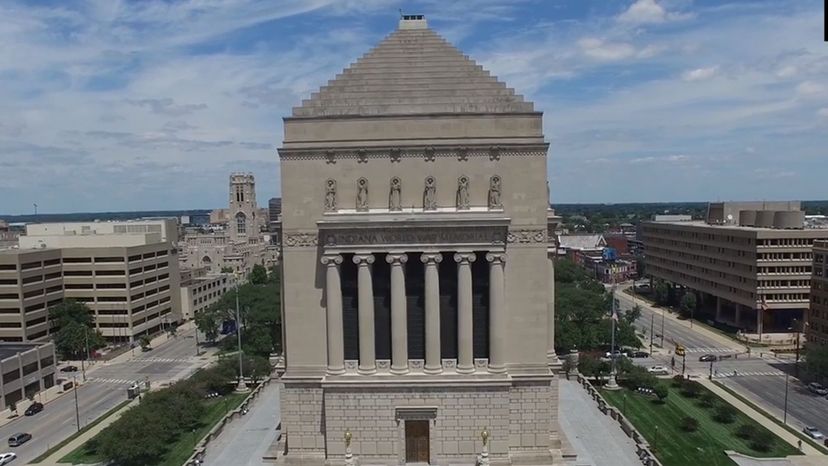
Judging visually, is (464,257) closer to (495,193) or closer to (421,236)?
(421,236)

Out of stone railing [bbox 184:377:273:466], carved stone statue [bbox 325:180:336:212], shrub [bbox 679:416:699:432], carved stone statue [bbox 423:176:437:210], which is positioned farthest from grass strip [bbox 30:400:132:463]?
shrub [bbox 679:416:699:432]

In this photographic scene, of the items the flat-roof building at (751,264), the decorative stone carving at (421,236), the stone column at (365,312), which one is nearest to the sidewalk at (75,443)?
the stone column at (365,312)

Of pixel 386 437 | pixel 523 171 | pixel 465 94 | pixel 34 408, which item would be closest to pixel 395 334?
pixel 386 437

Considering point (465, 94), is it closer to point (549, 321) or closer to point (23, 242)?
point (549, 321)

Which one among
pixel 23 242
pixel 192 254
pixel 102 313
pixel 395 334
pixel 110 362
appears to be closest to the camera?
pixel 395 334

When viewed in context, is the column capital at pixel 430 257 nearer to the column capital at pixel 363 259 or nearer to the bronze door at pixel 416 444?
the column capital at pixel 363 259

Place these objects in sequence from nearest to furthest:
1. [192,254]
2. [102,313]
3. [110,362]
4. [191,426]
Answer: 1. [191,426]
2. [110,362]
3. [102,313]
4. [192,254]

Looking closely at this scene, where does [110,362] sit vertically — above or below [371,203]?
below
